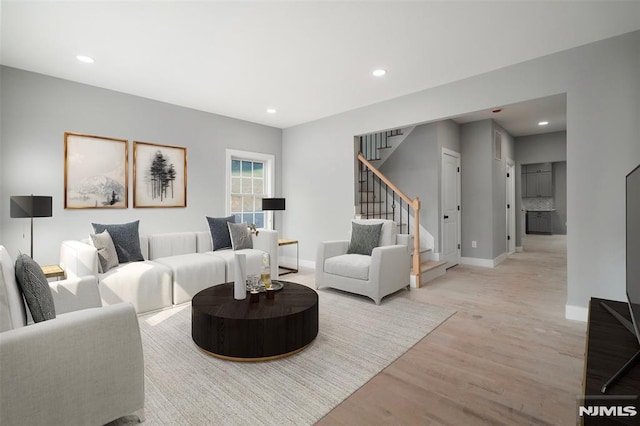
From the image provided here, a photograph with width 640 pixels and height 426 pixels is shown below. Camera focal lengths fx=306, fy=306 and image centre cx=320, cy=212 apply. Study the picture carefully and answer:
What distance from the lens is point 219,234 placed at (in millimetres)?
4402

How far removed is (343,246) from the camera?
4203 millimetres

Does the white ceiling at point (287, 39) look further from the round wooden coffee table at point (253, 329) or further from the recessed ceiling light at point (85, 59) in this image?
the round wooden coffee table at point (253, 329)

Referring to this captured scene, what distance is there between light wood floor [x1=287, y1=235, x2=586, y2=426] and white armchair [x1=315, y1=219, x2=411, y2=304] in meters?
0.49

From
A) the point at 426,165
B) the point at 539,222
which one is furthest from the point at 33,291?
the point at 539,222

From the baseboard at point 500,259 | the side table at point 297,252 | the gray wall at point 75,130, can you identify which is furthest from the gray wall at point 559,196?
the gray wall at point 75,130

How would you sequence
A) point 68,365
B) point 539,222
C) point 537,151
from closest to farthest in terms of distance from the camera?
point 68,365
point 537,151
point 539,222

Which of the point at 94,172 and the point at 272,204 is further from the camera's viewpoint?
the point at 272,204

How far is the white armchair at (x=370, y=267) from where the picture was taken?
3.51 m

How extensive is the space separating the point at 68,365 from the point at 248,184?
4.43 meters

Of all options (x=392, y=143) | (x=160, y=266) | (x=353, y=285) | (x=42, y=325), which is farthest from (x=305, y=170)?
(x=42, y=325)

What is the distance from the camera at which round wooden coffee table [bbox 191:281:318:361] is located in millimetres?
2205

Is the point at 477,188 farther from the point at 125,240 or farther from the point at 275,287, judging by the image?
the point at 125,240

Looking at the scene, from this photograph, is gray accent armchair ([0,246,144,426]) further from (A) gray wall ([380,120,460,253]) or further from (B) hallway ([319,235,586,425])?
(A) gray wall ([380,120,460,253])

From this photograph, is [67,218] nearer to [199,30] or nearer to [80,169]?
[80,169]
